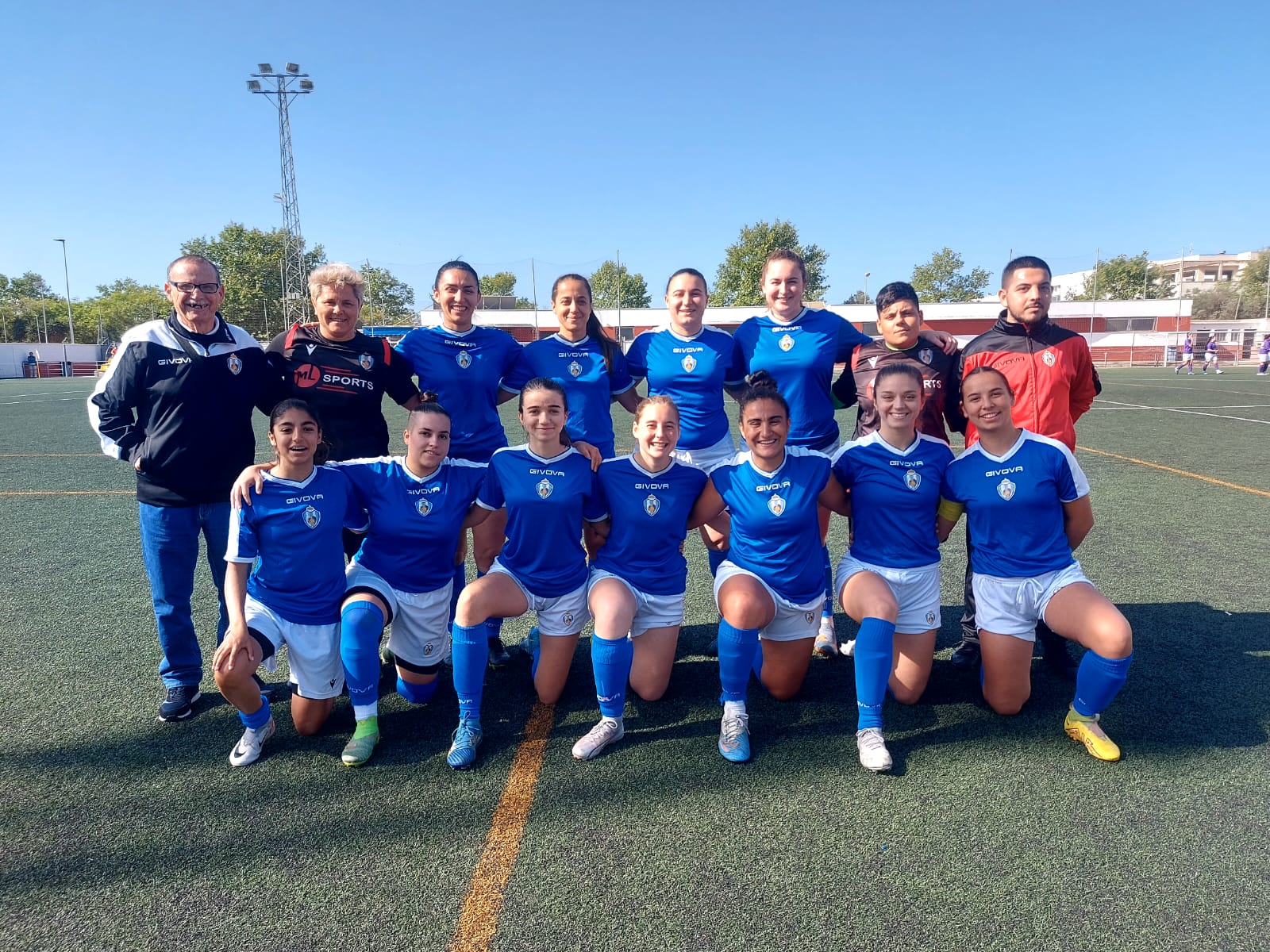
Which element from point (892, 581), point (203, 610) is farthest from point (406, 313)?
point (892, 581)

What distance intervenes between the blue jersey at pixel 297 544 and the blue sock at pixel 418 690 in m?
0.44

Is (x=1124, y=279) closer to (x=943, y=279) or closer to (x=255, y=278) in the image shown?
(x=943, y=279)

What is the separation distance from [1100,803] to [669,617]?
5.55 feet

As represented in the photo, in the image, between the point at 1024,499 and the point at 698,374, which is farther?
the point at 698,374

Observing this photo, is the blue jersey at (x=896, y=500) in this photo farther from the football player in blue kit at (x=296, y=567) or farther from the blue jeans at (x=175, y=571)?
the blue jeans at (x=175, y=571)

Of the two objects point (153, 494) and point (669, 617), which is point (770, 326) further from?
point (153, 494)

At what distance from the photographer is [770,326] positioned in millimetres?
3875

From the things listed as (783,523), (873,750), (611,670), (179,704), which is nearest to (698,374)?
(783,523)

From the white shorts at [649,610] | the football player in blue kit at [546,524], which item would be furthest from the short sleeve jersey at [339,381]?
the white shorts at [649,610]

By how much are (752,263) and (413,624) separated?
5332 centimetres

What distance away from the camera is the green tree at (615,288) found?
5425 centimetres

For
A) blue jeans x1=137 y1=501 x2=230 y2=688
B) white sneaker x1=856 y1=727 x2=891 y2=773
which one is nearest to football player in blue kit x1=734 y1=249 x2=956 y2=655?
white sneaker x1=856 y1=727 x2=891 y2=773

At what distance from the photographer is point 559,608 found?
3.25 m

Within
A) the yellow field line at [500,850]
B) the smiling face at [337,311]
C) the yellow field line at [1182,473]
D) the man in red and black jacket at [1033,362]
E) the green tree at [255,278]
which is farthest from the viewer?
the green tree at [255,278]
